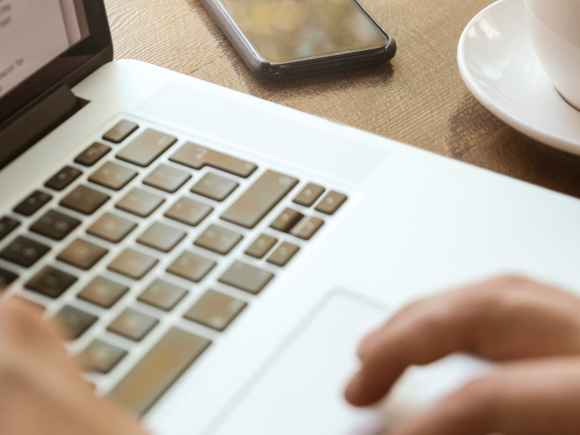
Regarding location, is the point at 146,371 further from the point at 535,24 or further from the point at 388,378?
the point at 535,24

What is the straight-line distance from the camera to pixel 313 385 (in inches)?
10.0

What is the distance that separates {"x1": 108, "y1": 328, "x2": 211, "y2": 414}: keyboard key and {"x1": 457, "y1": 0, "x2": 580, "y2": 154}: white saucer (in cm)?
Result: 26

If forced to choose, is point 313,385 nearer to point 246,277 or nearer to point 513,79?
point 246,277

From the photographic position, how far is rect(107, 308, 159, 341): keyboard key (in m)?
0.26

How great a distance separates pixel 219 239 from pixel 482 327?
14 cm

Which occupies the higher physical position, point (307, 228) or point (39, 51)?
point (39, 51)

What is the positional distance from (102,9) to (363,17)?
22cm

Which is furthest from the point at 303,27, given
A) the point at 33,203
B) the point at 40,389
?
the point at 40,389

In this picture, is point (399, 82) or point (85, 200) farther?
point (399, 82)

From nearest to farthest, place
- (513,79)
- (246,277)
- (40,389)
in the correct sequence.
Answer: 1. (40,389)
2. (246,277)
3. (513,79)

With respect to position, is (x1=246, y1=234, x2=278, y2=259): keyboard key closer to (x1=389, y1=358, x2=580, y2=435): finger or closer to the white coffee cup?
(x1=389, y1=358, x2=580, y2=435): finger

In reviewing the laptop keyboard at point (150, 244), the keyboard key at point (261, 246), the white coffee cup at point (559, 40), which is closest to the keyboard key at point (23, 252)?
the laptop keyboard at point (150, 244)

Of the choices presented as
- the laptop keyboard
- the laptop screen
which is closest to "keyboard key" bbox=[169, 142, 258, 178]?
the laptop keyboard

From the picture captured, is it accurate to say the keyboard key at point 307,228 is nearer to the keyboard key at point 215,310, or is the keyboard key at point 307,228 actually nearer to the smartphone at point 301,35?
the keyboard key at point 215,310
